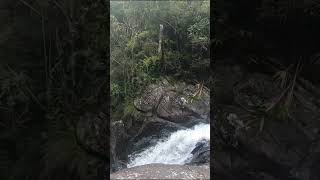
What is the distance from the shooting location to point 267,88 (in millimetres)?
1817

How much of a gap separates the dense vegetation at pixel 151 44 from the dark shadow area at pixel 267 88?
37.3 inches

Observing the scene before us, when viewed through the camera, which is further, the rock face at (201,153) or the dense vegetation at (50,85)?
the rock face at (201,153)

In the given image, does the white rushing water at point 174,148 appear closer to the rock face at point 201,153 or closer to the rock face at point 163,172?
the rock face at point 201,153

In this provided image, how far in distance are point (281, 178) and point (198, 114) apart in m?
0.93

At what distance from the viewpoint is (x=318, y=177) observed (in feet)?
6.00

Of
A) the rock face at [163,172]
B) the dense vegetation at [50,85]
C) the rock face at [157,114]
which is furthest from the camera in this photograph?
the rock face at [157,114]

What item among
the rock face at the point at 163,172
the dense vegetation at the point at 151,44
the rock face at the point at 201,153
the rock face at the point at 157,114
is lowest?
the rock face at the point at 163,172

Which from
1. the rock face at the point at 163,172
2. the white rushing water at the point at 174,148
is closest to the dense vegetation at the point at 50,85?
the rock face at the point at 163,172

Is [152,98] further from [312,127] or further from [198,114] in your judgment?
[312,127]

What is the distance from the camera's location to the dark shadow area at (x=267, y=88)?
1802 mm

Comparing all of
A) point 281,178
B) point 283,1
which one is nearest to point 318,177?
point 281,178

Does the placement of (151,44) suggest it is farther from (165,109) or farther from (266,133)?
(266,133)

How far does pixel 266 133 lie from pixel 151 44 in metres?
1.35

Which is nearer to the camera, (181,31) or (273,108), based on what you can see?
(273,108)
